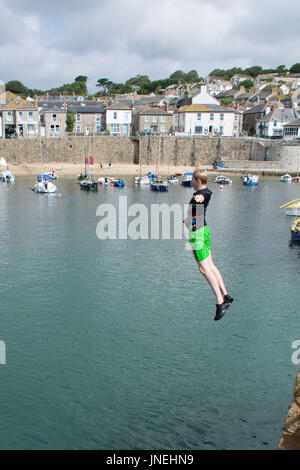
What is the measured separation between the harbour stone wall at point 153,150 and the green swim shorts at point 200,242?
79.7 metres

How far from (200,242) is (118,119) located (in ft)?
281

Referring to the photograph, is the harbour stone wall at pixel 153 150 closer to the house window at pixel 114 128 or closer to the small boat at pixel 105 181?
the house window at pixel 114 128

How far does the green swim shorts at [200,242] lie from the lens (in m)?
8.94

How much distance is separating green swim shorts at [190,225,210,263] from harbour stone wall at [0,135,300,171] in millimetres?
79664

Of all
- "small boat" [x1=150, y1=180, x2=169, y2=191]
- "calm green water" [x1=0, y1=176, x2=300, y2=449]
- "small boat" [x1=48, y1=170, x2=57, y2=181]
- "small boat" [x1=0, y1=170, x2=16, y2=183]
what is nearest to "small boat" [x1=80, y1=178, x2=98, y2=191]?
"small boat" [x1=150, y1=180, x2=169, y2=191]

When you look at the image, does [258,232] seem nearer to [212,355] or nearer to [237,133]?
[212,355]

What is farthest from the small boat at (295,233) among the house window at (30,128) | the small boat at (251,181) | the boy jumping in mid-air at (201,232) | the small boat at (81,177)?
the house window at (30,128)

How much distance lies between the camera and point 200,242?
29.3 feet

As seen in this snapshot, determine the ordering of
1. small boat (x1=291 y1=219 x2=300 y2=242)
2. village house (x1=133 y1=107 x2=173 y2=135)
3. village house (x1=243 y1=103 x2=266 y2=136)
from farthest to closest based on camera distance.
Answer: village house (x1=243 y1=103 x2=266 y2=136)
village house (x1=133 y1=107 x2=173 y2=135)
small boat (x1=291 y1=219 x2=300 y2=242)

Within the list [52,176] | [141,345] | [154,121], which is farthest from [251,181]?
[141,345]

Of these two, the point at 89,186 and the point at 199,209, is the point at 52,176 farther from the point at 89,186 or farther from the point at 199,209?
the point at 199,209

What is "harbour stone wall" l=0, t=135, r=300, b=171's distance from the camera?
85.8 m

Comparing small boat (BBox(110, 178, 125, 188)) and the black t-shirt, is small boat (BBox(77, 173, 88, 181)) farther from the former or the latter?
the black t-shirt

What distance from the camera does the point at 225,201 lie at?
60188 millimetres
